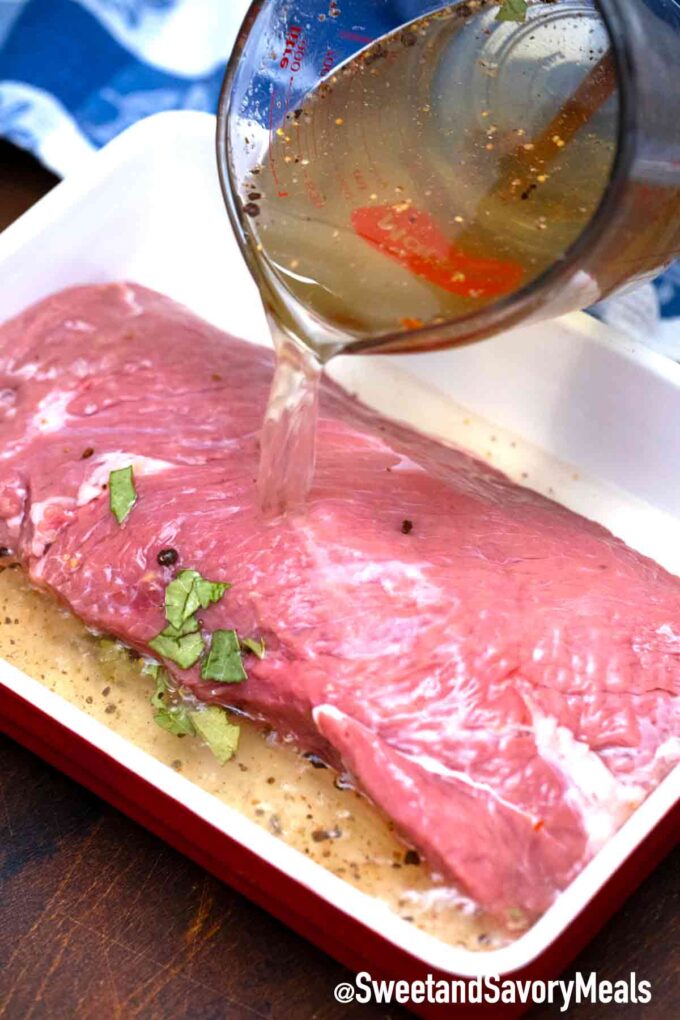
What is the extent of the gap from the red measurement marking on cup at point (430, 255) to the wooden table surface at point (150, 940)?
978 mm

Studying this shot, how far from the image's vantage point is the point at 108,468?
2.32 meters

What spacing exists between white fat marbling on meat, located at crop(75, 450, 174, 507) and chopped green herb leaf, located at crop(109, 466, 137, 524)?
0.06 ft

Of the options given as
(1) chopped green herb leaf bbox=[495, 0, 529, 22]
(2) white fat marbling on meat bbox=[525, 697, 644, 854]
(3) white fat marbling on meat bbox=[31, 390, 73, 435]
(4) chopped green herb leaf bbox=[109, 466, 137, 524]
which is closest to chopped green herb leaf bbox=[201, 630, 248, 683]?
(4) chopped green herb leaf bbox=[109, 466, 137, 524]

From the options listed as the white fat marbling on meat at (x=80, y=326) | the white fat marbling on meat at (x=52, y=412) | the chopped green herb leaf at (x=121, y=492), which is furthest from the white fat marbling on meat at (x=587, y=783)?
the white fat marbling on meat at (x=80, y=326)

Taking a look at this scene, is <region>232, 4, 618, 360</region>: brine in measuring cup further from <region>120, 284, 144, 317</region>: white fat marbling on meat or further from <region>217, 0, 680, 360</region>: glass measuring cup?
<region>120, 284, 144, 317</region>: white fat marbling on meat

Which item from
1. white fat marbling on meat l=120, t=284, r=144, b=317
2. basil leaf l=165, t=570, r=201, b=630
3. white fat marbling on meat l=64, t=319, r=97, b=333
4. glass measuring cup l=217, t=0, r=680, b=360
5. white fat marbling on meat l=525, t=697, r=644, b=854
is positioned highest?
glass measuring cup l=217, t=0, r=680, b=360

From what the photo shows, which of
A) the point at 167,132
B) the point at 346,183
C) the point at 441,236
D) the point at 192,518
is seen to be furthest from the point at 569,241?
the point at 167,132

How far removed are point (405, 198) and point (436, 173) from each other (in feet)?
0.21

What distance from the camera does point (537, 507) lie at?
2.37m

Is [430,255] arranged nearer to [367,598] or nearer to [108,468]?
[367,598]

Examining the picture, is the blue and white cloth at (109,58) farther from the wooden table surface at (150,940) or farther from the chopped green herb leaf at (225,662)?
the wooden table surface at (150,940)

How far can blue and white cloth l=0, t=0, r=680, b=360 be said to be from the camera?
118 inches

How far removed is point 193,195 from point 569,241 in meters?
1.16

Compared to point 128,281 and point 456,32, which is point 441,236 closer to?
point 456,32
